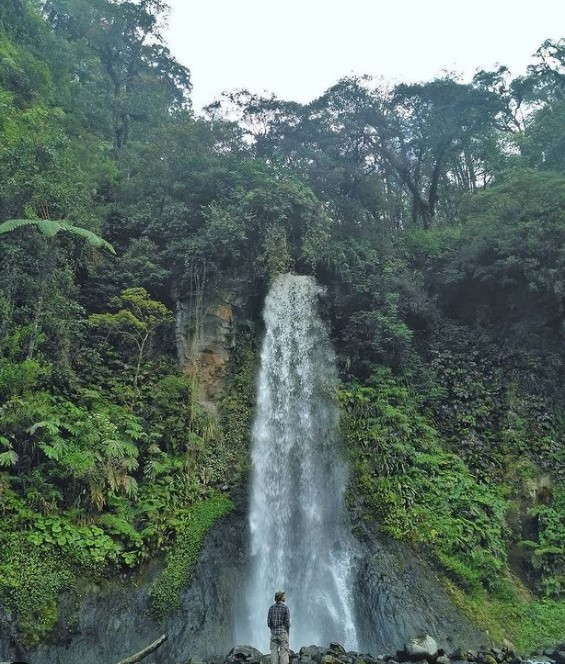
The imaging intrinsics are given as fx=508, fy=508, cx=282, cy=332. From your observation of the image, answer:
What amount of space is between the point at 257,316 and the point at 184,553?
26.7ft

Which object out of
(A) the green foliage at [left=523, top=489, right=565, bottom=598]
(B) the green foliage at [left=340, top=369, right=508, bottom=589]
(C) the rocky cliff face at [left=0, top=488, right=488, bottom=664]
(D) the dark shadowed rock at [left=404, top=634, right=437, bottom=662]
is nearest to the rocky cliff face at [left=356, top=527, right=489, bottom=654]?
(C) the rocky cliff face at [left=0, top=488, right=488, bottom=664]

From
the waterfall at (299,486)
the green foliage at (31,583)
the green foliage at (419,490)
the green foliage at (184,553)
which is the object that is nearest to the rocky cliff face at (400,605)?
the waterfall at (299,486)

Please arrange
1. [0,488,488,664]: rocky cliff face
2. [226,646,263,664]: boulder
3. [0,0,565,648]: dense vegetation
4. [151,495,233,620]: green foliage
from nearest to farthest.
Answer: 1. [226,646,263,664]: boulder
2. [0,488,488,664]: rocky cliff face
3. [151,495,233,620]: green foliage
4. [0,0,565,648]: dense vegetation

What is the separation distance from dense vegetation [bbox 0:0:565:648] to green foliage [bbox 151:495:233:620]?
2.0 inches

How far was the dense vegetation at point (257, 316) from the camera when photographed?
10492 millimetres

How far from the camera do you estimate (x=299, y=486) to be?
12992 millimetres

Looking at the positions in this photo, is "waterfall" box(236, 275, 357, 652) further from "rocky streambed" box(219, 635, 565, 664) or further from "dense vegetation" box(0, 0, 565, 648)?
"rocky streambed" box(219, 635, 565, 664)

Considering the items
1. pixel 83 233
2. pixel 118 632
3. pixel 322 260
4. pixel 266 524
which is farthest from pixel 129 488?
pixel 322 260

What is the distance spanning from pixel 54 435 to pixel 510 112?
79.3ft

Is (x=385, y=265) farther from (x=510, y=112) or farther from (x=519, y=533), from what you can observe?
(x=510, y=112)

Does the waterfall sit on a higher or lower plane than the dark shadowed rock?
higher

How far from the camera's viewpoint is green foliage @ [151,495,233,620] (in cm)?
984

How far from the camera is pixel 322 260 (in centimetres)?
1798

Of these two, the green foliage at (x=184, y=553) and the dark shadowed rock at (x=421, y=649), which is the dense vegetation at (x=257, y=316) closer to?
the green foliage at (x=184, y=553)
